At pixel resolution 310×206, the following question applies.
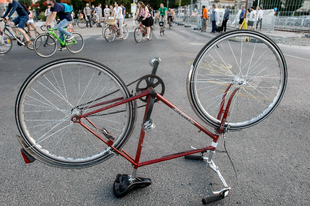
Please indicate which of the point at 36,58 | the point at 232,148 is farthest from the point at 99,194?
the point at 36,58

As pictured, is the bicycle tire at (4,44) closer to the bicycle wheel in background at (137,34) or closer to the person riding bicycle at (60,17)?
the person riding bicycle at (60,17)

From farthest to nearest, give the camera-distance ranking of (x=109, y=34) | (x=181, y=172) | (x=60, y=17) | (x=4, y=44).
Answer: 1. (x=109, y=34)
2. (x=4, y=44)
3. (x=60, y=17)
4. (x=181, y=172)

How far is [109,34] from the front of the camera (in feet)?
39.1

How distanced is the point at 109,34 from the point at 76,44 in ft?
9.05

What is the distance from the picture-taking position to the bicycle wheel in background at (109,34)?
38.7ft

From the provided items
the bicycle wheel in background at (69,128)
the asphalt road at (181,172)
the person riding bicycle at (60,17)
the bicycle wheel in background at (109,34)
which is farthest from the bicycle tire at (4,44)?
the asphalt road at (181,172)

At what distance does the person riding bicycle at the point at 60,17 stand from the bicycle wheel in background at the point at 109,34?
9.93ft

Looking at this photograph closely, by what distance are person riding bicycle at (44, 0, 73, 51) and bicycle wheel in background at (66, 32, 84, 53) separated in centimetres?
17

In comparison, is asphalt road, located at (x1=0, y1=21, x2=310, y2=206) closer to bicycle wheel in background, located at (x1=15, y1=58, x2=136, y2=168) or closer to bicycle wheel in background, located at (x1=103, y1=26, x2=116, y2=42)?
bicycle wheel in background, located at (x1=15, y1=58, x2=136, y2=168)

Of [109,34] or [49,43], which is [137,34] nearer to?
[109,34]

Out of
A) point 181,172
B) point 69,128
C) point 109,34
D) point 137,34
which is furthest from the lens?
point 109,34

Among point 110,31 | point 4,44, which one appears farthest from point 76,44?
point 110,31

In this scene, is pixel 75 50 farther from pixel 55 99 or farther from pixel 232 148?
pixel 232 148

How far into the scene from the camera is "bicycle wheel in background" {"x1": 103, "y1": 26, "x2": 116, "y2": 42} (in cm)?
1179
